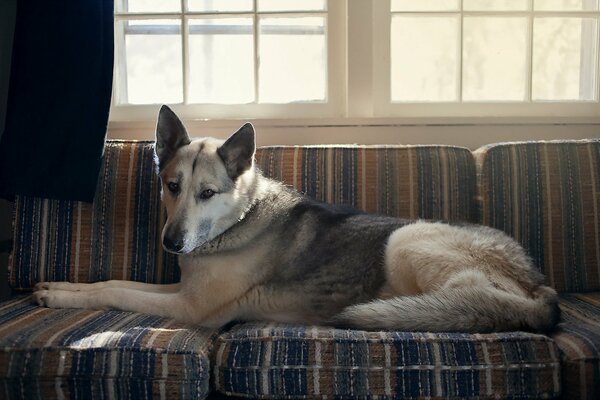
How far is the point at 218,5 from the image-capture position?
3.54 meters

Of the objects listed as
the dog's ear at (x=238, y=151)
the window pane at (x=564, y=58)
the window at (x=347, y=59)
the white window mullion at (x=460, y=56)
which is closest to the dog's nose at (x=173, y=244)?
the dog's ear at (x=238, y=151)

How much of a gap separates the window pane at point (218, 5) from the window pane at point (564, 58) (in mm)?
1807

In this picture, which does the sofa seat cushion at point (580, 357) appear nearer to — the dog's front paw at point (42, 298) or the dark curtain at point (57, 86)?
the dog's front paw at point (42, 298)

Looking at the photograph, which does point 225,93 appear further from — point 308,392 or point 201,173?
point 308,392

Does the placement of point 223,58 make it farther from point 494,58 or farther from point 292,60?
point 494,58

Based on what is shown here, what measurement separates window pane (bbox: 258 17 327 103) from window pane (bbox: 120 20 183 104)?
545 mm

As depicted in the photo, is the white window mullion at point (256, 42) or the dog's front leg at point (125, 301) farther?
the white window mullion at point (256, 42)

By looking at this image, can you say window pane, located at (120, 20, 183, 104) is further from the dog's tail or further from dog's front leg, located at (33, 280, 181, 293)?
the dog's tail

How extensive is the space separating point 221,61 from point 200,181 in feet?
4.67

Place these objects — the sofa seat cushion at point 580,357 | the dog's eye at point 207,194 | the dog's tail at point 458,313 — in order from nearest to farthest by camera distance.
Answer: the sofa seat cushion at point 580,357 → the dog's tail at point 458,313 → the dog's eye at point 207,194

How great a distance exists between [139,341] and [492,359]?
3.75 feet

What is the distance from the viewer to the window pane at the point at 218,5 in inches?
139

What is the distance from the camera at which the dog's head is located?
234 cm

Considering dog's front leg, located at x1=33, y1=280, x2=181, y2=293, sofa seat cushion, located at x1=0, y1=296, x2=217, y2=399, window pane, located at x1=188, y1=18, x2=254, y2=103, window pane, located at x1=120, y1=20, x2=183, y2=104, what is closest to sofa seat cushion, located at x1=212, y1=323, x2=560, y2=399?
sofa seat cushion, located at x1=0, y1=296, x2=217, y2=399
